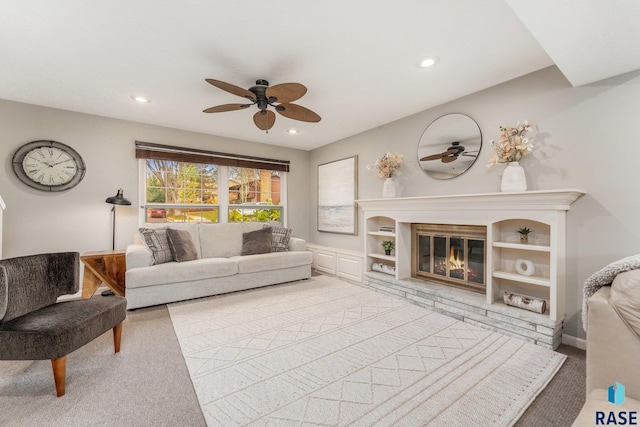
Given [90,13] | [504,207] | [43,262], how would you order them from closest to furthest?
[90,13], [43,262], [504,207]

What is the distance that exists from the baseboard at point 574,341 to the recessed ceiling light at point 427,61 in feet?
8.83

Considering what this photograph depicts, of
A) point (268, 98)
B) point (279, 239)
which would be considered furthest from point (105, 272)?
point (268, 98)

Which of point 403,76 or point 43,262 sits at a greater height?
point 403,76

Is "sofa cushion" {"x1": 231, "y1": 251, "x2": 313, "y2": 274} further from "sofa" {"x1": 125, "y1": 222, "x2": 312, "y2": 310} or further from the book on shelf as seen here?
the book on shelf

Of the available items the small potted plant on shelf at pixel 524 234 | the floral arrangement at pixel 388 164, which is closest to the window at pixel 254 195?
the floral arrangement at pixel 388 164

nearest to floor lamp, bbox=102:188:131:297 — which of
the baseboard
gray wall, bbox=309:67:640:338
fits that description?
gray wall, bbox=309:67:640:338

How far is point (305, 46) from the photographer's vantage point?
2158 millimetres

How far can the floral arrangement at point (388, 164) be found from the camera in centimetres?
371

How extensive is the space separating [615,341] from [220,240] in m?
4.21

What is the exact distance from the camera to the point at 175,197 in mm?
4305

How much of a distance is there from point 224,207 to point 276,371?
3.41 meters

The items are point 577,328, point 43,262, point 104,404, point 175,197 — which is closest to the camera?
point 104,404

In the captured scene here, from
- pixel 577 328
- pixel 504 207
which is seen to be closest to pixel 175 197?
pixel 504 207

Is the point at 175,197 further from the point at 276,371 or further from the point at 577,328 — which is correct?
the point at 577,328
